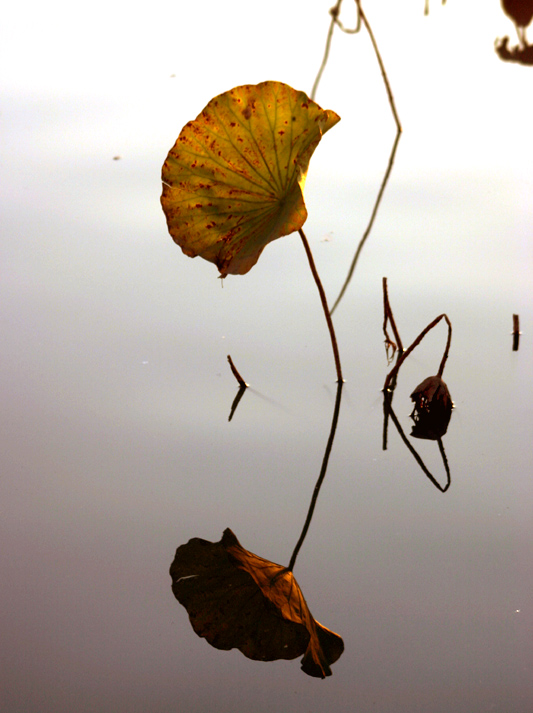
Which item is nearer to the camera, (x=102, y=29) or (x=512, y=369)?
(x=512, y=369)

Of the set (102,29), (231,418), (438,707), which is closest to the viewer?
(438,707)

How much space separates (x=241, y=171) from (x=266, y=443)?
1.38ft

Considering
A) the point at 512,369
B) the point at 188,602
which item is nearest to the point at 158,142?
the point at 512,369

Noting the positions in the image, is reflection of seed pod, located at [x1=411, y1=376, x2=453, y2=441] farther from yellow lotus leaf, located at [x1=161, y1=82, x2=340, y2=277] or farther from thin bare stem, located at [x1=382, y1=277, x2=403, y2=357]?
yellow lotus leaf, located at [x1=161, y1=82, x2=340, y2=277]

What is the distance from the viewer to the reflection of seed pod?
1.31 m

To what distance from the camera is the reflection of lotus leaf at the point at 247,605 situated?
937 millimetres

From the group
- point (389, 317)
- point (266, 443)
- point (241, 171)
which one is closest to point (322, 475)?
point (266, 443)

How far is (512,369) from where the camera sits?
1.44m

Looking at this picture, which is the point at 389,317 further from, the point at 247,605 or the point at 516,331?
the point at 247,605

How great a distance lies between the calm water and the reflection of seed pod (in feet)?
0.11

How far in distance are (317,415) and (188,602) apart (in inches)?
16.8

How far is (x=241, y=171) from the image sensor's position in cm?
128

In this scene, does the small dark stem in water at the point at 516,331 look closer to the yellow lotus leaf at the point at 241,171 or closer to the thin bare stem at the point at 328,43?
the yellow lotus leaf at the point at 241,171

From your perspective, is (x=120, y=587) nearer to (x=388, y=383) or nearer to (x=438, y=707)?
(x=438, y=707)
